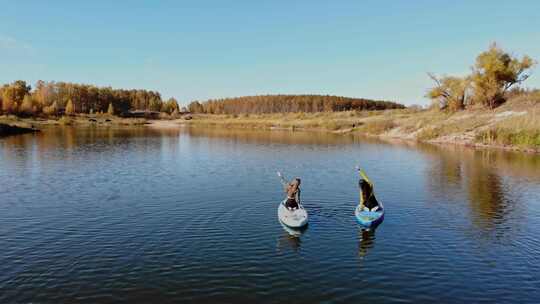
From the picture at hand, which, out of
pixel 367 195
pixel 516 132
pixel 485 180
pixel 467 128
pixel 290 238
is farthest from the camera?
pixel 467 128

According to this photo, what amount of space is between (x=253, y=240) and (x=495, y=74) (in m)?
85.2

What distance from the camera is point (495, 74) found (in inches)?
3438

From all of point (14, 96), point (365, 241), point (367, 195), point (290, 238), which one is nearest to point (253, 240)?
point (290, 238)

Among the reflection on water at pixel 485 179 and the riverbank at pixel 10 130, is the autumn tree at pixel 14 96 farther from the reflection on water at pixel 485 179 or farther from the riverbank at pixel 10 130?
the reflection on water at pixel 485 179

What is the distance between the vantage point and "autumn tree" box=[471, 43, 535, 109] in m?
86.8

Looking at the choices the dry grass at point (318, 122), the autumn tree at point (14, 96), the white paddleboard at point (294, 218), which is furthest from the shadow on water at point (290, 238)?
the autumn tree at point (14, 96)

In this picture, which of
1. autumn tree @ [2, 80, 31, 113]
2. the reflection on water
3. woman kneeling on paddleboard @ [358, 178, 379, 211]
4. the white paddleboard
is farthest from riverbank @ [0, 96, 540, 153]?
the white paddleboard

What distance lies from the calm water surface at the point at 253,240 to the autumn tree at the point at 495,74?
53.9 m

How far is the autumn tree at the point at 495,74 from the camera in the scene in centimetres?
8675

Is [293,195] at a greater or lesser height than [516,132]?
lesser

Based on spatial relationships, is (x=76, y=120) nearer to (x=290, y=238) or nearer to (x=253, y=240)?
(x=253, y=240)

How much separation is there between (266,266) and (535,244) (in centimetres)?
1376

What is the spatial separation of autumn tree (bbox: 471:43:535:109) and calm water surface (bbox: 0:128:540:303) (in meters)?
53.9

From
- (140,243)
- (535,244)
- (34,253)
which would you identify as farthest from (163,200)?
(535,244)
